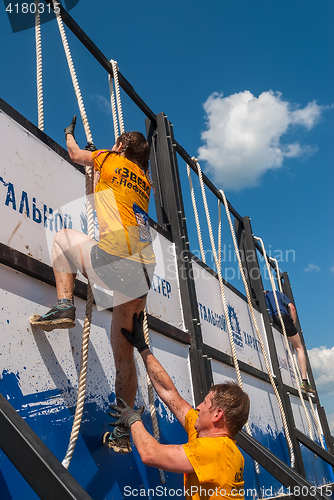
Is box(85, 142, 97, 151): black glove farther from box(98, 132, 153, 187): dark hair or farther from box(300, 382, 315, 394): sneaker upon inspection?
box(300, 382, 315, 394): sneaker

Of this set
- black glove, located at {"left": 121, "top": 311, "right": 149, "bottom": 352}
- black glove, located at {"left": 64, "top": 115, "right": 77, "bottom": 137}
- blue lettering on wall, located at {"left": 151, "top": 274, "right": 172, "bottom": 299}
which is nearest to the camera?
black glove, located at {"left": 121, "top": 311, "right": 149, "bottom": 352}

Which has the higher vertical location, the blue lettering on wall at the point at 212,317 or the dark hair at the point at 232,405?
the blue lettering on wall at the point at 212,317

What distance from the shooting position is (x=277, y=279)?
362 inches

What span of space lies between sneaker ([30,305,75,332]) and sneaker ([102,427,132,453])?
25.7 inches

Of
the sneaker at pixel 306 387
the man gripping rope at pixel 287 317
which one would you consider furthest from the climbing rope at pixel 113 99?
the sneaker at pixel 306 387

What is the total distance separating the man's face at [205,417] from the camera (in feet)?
6.81

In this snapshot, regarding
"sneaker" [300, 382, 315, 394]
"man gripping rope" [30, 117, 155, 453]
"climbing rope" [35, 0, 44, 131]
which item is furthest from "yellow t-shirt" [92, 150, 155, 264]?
"sneaker" [300, 382, 315, 394]

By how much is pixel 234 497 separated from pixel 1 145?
217 centimetres

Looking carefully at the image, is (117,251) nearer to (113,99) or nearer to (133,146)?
(133,146)

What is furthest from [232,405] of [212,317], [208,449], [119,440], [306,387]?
[306,387]

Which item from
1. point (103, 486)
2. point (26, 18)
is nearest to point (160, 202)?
point (26, 18)

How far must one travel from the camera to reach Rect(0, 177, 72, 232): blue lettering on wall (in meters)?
2.25

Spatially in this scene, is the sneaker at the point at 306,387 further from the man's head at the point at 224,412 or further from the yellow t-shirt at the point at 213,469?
the yellow t-shirt at the point at 213,469

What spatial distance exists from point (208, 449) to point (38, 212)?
1.60m
